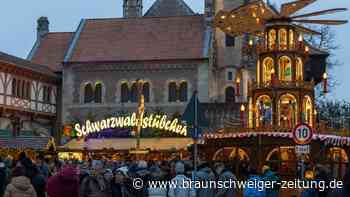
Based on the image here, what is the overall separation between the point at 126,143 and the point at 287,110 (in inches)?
813

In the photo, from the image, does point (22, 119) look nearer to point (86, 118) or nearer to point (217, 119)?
point (86, 118)

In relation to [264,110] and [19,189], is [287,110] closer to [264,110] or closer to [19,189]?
[264,110]

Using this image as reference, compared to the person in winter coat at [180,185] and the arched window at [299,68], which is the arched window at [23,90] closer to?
the arched window at [299,68]

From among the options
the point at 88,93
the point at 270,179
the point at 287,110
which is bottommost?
the point at 270,179

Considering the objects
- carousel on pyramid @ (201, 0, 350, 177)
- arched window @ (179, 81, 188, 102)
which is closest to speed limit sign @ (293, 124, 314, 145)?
carousel on pyramid @ (201, 0, 350, 177)

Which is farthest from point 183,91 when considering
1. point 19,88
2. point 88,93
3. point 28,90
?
point 19,88

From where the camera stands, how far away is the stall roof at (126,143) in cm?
4647

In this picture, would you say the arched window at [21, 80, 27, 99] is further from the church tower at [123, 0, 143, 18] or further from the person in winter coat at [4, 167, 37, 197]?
the person in winter coat at [4, 167, 37, 197]

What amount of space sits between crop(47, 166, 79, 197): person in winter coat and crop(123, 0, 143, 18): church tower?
56.3 m

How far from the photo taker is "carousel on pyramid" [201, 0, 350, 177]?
26094 mm

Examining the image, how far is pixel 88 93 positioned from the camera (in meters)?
54.6

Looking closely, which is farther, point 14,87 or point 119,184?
point 14,87

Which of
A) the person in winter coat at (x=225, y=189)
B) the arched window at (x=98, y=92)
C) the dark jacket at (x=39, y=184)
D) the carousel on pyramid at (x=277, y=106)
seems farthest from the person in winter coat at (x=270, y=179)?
the arched window at (x=98, y=92)

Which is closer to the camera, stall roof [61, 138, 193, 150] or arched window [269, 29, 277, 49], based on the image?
arched window [269, 29, 277, 49]
